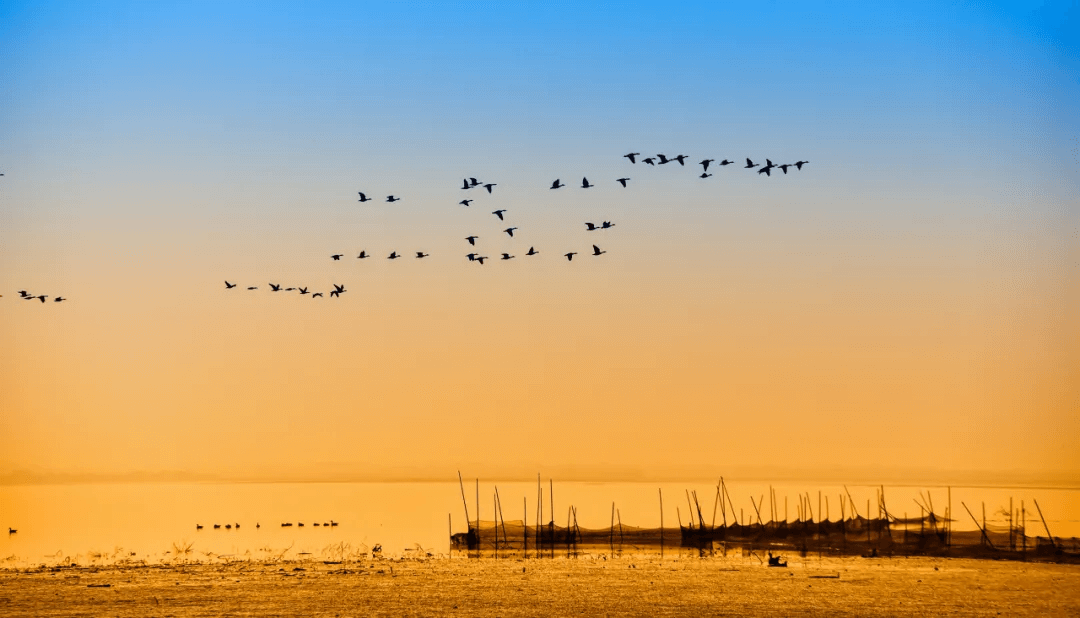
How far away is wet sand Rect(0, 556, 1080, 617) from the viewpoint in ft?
120

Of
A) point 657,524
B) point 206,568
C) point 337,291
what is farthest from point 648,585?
point 657,524

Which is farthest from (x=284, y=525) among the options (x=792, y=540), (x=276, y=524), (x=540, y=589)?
(x=540, y=589)

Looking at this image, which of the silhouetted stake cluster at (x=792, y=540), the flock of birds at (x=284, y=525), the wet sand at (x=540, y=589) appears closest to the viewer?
the wet sand at (x=540, y=589)

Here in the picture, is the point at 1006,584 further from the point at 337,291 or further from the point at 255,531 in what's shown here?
the point at 255,531

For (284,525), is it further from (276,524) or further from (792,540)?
(792,540)

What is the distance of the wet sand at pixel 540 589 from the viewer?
120 feet

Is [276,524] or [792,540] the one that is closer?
[792,540]

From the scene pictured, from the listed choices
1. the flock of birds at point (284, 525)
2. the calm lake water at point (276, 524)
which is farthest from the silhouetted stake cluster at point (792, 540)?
the flock of birds at point (284, 525)

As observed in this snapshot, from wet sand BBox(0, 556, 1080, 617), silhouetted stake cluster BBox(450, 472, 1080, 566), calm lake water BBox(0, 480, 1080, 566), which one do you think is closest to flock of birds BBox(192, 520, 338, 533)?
calm lake water BBox(0, 480, 1080, 566)

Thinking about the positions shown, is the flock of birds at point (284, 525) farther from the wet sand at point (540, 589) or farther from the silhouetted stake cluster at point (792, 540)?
the wet sand at point (540, 589)

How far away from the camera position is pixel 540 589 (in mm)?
41281

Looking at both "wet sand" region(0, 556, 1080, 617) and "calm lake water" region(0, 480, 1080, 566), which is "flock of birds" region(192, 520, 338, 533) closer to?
"calm lake water" region(0, 480, 1080, 566)

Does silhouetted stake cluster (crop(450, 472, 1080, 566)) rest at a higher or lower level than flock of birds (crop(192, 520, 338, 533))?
lower

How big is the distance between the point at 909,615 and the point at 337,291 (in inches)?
1273
